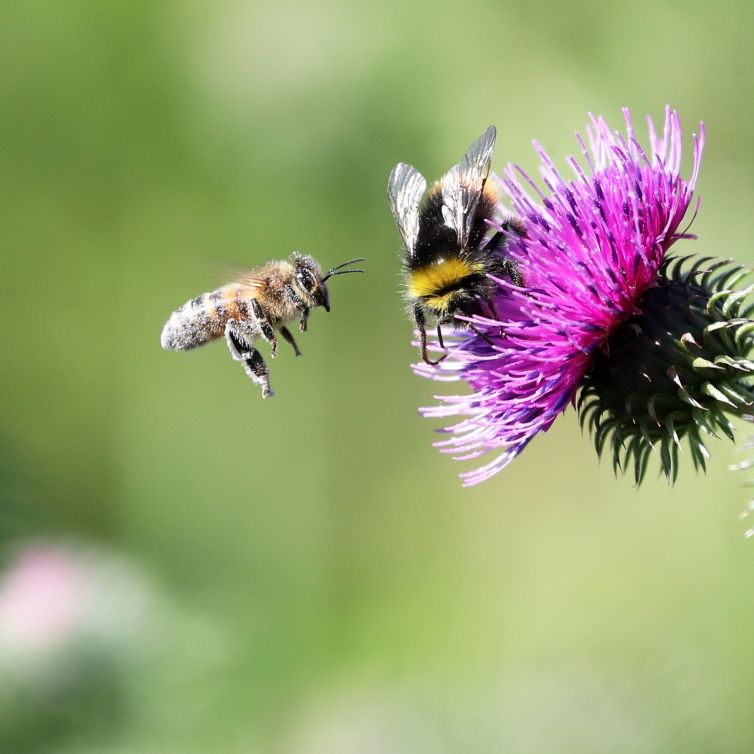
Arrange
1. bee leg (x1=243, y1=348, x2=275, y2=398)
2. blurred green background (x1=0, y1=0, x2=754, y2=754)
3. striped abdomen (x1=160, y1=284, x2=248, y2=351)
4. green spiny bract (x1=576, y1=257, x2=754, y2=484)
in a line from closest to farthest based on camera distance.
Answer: green spiny bract (x1=576, y1=257, x2=754, y2=484) < bee leg (x1=243, y1=348, x2=275, y2=398) < striped abdomen (x1=160, y1=284, x2=248, y2=351) < blurred green background (x1=0, y1=0, x2=754, y2=754)

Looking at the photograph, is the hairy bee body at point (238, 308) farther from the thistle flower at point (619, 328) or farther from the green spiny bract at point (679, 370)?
the green spiny bract at point (679, 370)

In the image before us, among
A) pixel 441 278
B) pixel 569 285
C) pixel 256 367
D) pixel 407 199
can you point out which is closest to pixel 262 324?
pixel 256 367

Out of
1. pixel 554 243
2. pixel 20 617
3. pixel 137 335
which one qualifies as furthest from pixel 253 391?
pixel 554 243

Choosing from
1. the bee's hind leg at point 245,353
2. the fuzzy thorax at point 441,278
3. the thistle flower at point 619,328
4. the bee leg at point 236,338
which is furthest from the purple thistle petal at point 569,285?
the bee leg at point 236,338

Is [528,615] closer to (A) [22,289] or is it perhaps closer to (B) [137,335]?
(B) [137,335]

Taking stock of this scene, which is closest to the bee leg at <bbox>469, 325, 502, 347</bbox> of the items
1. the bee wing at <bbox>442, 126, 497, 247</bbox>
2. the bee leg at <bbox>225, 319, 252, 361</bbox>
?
the bee wing at <bbox>442, 126, 497, 247</bbox>

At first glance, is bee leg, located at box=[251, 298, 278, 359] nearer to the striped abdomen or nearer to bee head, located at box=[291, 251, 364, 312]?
the striped abdomen

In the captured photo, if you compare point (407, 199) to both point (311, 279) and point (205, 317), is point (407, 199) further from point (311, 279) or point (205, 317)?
point (205, 317)
